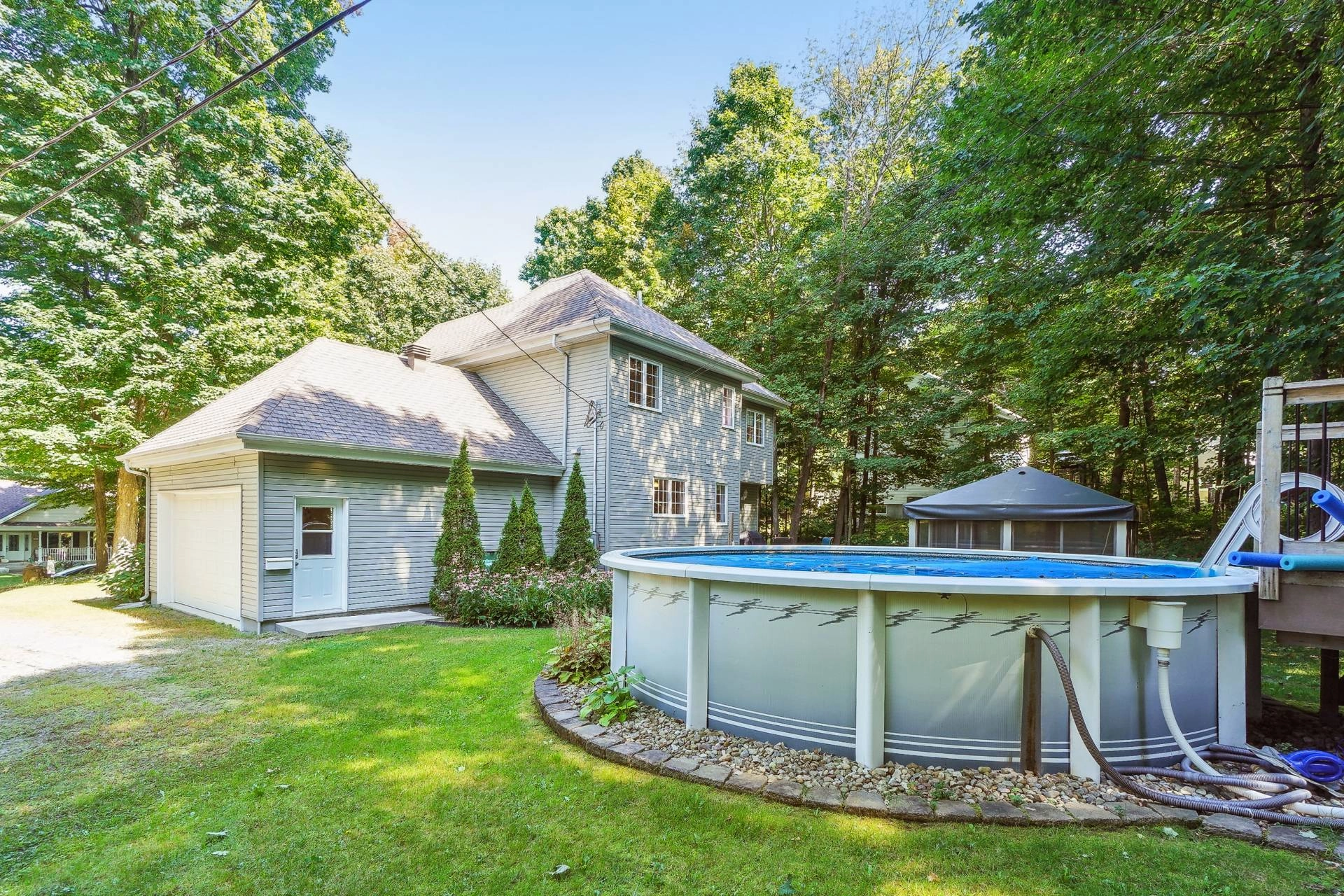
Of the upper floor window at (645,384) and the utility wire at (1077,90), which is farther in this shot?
the upper floor window at (645,384)

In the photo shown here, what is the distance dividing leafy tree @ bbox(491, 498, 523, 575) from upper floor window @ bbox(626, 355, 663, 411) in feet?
12.8

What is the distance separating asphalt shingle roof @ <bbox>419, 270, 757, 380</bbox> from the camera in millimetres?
12023

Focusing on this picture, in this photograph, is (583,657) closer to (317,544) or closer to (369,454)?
(369,454)

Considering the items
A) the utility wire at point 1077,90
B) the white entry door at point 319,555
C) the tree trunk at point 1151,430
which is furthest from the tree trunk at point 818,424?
the white entry door at point 319,555

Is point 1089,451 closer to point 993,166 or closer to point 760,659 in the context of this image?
point 993,166

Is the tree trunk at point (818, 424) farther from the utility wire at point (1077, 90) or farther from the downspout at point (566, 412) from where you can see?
the utility wire at point (1077, 90)

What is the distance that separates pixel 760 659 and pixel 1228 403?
842cm

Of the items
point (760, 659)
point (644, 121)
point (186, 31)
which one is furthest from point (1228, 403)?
point (186, 31)

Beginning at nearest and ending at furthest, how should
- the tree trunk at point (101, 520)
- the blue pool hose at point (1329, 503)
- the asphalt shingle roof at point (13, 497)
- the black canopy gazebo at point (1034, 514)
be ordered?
1. the blue pool hose at point (1329, 503)
2. the black canopy gazebo at point (1034, 514)
3. the tree trunk at point (101, 520)
4. the asphalt shingle roof at point (13, 497)

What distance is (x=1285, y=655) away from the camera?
22.9ft

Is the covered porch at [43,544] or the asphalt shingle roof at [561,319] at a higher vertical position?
the asphalt shingle roof at [561,319]

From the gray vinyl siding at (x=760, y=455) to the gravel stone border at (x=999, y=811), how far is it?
13.1 m

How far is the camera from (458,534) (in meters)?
8.99

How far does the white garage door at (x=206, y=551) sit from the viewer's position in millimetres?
8320
